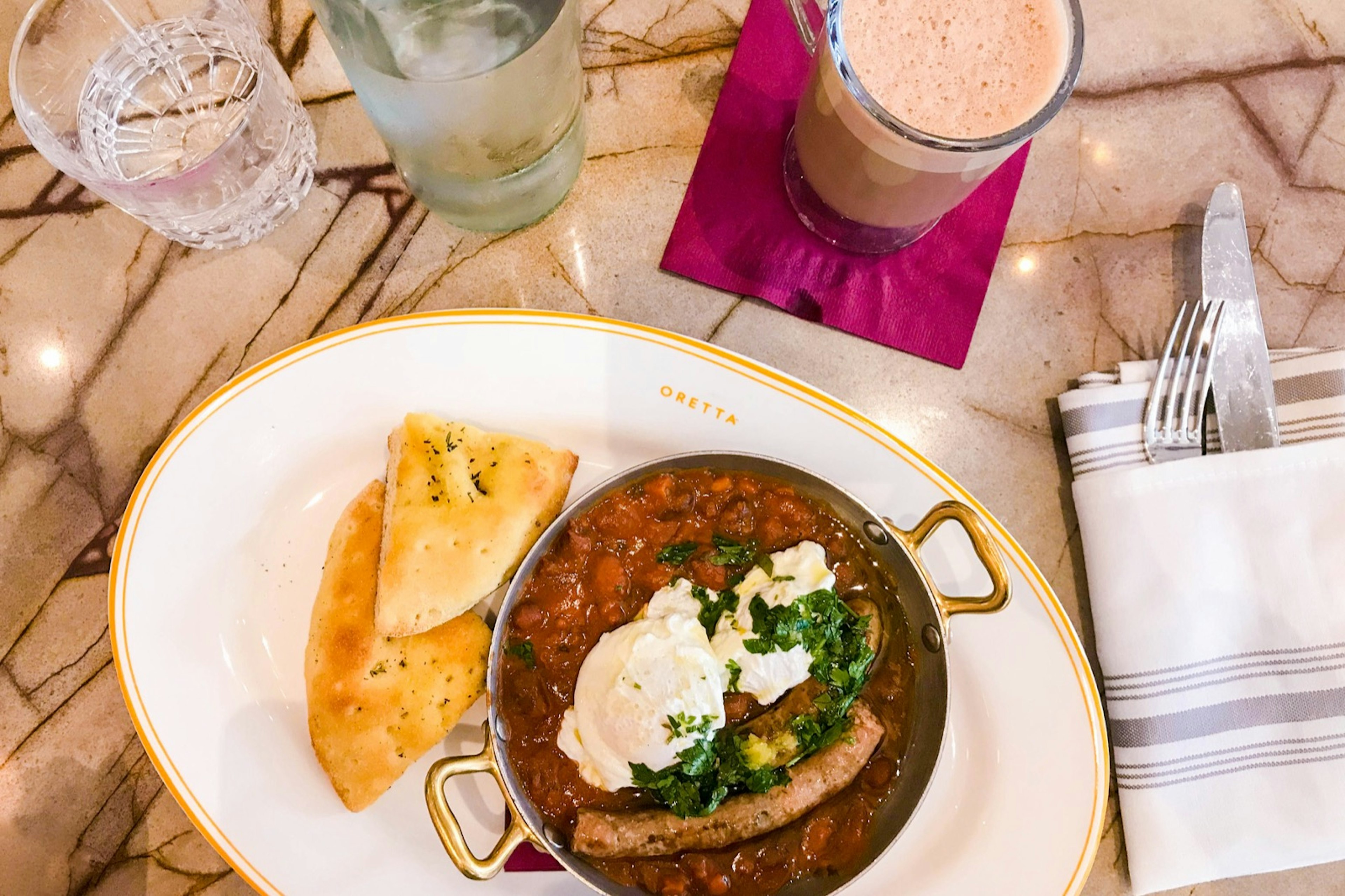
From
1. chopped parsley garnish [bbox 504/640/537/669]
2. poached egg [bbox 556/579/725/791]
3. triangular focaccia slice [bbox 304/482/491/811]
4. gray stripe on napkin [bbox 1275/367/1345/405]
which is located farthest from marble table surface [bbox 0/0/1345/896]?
chopped parsley garnish [bbox 504/640/537/669]

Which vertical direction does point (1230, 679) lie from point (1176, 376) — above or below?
below

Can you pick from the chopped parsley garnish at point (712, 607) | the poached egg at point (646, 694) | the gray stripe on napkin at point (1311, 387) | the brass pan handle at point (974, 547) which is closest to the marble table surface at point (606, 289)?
the gray stripe on napkin at point (1311, 387)

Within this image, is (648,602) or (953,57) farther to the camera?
(648,602)

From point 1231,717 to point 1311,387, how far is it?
771 mm

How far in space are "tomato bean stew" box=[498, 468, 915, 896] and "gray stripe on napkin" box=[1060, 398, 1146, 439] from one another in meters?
0.60

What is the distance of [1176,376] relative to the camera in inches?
76.7

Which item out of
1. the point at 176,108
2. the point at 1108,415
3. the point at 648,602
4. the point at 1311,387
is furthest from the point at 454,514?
the point at 1311,387

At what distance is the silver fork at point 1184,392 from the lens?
1938mm

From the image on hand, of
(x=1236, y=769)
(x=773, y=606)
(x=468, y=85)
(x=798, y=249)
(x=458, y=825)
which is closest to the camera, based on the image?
(x=468, y=85)

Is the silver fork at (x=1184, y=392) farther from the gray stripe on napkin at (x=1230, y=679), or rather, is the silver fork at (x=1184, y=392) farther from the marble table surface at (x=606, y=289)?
the gray stripe on napkin at (x=1230, y=679)

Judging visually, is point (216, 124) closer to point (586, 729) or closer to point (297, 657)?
point (297, 657)

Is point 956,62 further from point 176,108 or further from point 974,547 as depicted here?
point 176,108

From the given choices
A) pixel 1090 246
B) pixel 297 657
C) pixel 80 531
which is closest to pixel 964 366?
pixel 1090 246

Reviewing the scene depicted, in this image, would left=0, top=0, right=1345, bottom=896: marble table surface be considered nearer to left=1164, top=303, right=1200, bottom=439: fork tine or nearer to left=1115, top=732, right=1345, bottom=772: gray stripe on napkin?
left=1164, top=303, right=1200, bottom=439: fork tine
